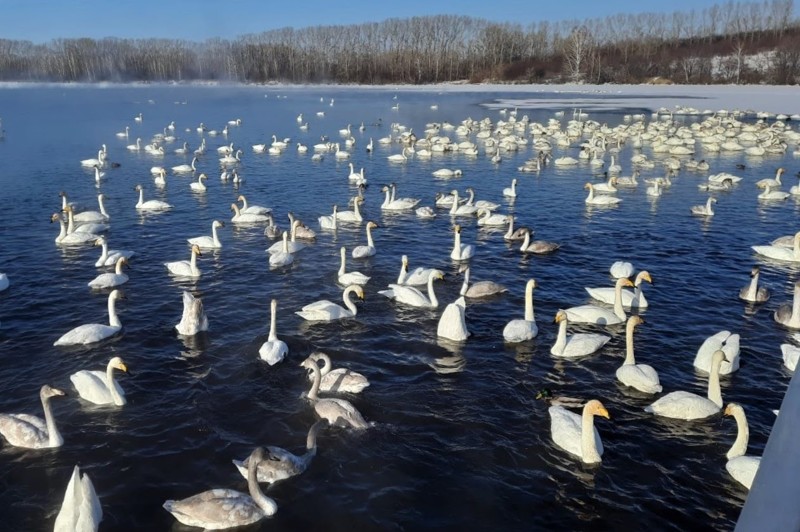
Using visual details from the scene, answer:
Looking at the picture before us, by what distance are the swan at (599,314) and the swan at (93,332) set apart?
34.0 ft

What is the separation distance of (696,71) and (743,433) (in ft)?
427

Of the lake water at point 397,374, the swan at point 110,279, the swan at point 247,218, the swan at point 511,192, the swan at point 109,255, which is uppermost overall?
the swan at point 511,192

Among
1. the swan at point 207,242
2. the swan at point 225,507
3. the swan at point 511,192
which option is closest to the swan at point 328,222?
the swan at point 207,242

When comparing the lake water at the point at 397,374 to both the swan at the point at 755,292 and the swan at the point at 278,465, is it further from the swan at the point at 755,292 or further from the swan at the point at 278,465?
the swan at the point at 755,292

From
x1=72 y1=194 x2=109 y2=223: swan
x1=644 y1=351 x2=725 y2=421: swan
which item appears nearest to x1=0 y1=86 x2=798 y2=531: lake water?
x1=644 y1=351 x2=725 y2=421: swan

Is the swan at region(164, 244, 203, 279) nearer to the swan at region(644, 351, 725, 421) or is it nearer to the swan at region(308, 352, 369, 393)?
the swan at region(308, 352, 369, 393)

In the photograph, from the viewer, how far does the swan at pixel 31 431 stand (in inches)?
404

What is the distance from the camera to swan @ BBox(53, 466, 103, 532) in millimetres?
7781

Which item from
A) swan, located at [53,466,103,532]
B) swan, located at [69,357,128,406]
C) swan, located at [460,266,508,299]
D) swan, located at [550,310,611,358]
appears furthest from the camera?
swan, located at [460,266,508,299]

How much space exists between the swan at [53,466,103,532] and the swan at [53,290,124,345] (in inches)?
261

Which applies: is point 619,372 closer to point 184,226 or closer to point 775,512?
point 775,512

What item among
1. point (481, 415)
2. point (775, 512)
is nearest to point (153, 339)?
point (481, 415)

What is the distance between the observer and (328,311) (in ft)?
50.6

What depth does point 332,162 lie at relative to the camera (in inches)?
1649
